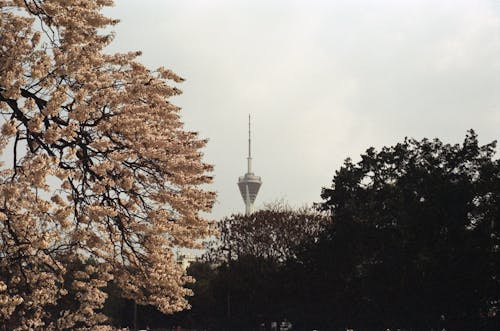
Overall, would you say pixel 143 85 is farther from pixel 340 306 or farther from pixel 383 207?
pixel 340 306

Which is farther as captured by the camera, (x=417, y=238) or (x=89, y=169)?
(x=417, y=238)

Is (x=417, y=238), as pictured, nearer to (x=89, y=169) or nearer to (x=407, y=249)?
(x=407, y=249)

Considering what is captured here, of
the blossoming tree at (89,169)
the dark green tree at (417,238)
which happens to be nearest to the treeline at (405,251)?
the dark green tree at (417,238)

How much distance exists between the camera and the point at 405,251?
62.5 meters

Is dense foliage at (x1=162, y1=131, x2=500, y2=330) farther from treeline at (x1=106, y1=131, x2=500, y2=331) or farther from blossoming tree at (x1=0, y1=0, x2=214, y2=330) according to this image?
blossoming tree at (x1=0, y1=0, x2=214, y2=330)

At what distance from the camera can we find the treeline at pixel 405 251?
5988cm

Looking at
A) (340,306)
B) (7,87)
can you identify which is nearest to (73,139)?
(7,87)

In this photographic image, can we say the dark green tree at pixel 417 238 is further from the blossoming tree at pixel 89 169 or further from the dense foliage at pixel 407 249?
the blossoming tree at pixel 89 169

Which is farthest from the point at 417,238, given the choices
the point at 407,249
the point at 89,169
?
the point at 89,169

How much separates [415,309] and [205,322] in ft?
143

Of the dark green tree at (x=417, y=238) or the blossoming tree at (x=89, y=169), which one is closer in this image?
the blossoming tree at (x=89, y=169)

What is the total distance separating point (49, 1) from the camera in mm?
19812

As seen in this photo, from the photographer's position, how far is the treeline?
196 ft

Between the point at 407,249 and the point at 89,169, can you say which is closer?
the point at 89,169
